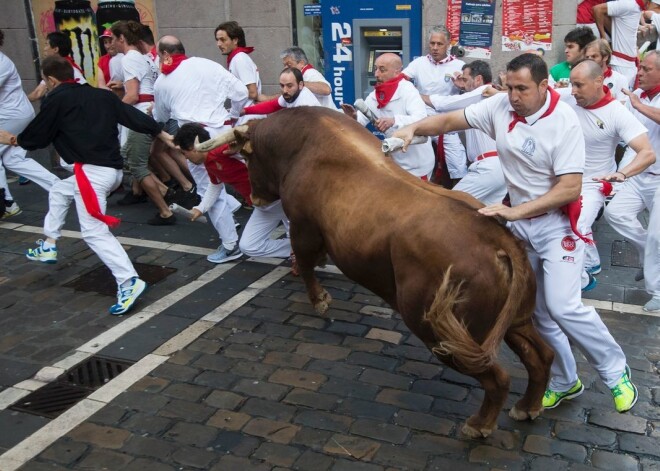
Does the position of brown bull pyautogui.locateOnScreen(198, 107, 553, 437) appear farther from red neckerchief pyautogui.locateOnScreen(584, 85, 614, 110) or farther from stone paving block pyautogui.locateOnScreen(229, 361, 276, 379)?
red neckerchief pyautogui.locateOnScreen(584, 85, 614, 110)

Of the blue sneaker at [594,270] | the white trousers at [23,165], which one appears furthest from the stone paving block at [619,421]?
the white trousers at [23,165]

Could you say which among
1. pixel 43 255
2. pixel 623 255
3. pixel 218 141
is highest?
pixel 218 141

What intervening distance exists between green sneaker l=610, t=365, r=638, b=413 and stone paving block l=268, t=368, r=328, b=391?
1881mm

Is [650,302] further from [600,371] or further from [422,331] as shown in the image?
[422,331]

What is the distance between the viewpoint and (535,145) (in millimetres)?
4371

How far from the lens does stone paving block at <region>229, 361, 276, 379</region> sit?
17.2 feet

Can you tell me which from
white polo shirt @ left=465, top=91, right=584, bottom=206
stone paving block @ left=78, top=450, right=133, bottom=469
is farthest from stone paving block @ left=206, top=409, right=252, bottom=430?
white polo shirt @ left=465, top=91, right=584, bottom=206

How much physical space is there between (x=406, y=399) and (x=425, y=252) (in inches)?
49.1

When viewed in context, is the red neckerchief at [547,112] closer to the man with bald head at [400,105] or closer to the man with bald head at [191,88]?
the man with bald head at [400,105]

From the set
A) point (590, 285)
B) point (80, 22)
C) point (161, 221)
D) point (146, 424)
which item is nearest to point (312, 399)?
point (146, 424)

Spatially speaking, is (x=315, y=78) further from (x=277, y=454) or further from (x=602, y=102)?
(x=277, y=454)

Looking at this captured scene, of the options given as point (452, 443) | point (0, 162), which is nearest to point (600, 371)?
point (452, 443)

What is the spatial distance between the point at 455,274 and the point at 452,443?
1113 mm

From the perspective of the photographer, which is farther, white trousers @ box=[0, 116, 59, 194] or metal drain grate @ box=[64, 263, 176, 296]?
white trousers @ box=[0, 116, 59, 194]
